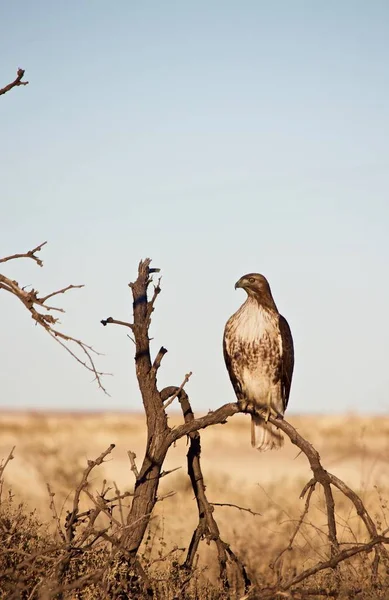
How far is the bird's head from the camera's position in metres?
8.41

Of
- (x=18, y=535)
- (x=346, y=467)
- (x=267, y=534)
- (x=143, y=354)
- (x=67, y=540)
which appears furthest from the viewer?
(x=346, y=467)

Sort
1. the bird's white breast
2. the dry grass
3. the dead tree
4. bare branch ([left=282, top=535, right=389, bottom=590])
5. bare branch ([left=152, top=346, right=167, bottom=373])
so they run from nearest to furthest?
bare branch ([left=282, top=535, right=389, bottom=590]), the dead tree, bare branch ([left=152, top=346, right=167, bottom=373]), the dry grass, the bird's white breast

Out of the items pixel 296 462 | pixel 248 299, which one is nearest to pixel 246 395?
pixel 248 299

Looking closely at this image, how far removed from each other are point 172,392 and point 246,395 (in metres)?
1.76

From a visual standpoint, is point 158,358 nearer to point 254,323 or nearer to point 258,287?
point 254,323

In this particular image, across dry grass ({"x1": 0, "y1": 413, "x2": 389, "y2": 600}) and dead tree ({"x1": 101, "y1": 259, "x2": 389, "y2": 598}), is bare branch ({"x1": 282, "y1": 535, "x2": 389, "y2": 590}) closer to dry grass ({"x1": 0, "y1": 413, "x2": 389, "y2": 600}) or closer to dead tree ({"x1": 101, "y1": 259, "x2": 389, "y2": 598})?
dry grass ({"x1": 0, "y1": 413, "x2": 389, "y2": 600})

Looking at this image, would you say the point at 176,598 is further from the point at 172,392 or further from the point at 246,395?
the point at 246,395

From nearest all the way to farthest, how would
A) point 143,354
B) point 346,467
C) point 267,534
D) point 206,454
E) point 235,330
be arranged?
point 143,354, point 235,330, point 267,534, point 346,467, point 206,454

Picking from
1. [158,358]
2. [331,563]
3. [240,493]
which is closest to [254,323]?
[158,358]

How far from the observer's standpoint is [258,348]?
8.39 metres

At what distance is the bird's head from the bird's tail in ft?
3.52

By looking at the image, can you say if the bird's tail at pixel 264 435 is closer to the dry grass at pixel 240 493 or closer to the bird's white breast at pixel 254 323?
the dry grass at pixel 240 493

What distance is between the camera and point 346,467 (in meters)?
26.5

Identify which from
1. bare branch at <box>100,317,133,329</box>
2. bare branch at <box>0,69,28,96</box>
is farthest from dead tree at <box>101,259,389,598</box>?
bare branch at <box>0,69,28,96</box>
